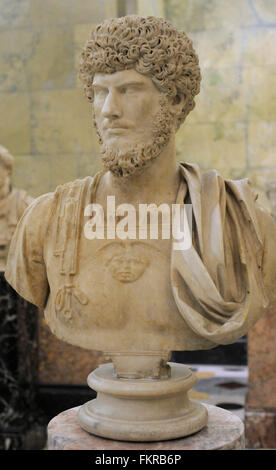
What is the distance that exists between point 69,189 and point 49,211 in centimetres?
14

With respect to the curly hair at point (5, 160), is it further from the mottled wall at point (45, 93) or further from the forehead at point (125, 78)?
the forehead at point (125, 78)

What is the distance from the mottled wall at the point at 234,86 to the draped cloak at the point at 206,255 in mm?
4708

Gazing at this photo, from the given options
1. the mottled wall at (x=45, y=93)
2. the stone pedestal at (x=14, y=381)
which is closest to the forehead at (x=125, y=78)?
the stone pedestal at (x=14, y=381)

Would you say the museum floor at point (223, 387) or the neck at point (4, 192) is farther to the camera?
the neck at point (4, 192)

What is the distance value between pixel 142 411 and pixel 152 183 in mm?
914

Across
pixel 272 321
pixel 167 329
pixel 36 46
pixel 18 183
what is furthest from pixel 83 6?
pixel 167 329

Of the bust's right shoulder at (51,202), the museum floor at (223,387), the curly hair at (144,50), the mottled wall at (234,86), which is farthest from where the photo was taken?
the mottled wall at (234,86)

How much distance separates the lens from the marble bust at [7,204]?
5.32 m

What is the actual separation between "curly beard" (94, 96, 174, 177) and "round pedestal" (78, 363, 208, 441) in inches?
32.9

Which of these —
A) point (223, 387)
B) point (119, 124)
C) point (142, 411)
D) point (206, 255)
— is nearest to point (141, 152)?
point (119, 124)

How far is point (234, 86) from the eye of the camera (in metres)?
7.06

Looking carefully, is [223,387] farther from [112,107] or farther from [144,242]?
[112,107]

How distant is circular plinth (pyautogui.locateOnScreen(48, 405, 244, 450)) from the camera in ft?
7.22

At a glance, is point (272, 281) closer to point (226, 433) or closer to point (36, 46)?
Answer: point (226, 433)
